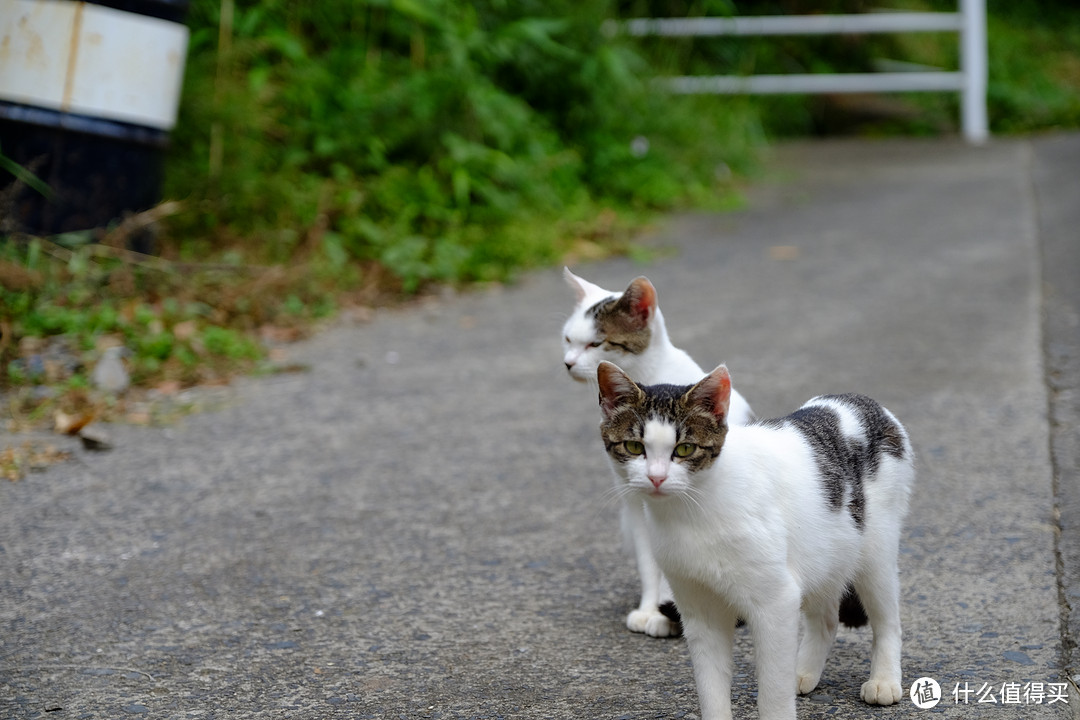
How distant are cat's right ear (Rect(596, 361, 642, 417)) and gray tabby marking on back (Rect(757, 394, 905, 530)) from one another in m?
0.37

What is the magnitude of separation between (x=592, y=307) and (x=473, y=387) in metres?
1.97

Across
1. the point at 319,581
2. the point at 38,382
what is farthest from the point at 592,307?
the point at 38,382

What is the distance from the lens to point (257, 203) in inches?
244

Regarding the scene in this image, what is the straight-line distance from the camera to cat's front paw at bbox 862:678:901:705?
2.27 m

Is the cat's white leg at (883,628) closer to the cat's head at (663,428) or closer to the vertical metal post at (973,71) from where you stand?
the cat's head at (663,428)

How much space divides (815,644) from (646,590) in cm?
50

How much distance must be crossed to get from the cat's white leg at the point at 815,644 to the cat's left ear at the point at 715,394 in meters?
0.54

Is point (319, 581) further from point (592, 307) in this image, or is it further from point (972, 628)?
point (972, 628)

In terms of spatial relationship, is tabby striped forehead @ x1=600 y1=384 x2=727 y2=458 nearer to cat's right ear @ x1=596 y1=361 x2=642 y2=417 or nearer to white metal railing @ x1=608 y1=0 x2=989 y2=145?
cat's right ear @ x1=596 y1=361 x2=642 y2=417

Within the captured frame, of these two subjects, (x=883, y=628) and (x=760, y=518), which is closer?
(x=760, y=518)

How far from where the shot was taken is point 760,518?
6.86ft

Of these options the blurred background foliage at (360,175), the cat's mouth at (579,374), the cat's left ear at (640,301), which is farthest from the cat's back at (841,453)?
the blurred background foliage at (360,175)

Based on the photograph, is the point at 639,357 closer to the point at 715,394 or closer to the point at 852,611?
the point at 715,394
